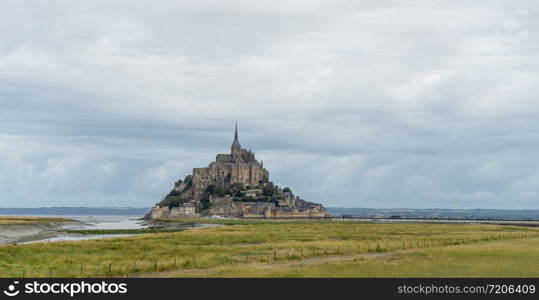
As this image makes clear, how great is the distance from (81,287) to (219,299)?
515 centimetres

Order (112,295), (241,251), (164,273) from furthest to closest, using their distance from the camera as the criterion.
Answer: (241,251)
(164,273)
(112,295)

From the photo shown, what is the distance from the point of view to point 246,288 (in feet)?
83.4

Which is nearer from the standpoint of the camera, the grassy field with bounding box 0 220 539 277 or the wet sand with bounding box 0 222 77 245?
the grassy field with bounding box 0 220 539 277

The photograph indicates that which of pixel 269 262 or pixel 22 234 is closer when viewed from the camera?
pixel 269 262

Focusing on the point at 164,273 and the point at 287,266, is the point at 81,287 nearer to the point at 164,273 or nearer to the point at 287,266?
the point at 164,273

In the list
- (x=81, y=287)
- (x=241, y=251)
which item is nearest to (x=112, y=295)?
(x=81, y=287)

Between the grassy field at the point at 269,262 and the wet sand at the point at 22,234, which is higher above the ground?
the grassy field at the point at 269,262

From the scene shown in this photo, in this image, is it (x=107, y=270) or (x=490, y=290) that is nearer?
(x=490, y=290)

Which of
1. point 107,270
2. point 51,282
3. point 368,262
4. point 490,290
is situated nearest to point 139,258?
point 107,270

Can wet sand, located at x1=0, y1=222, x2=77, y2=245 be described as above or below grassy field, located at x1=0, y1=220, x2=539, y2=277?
below

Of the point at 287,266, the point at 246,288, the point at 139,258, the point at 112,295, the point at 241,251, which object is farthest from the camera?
the point at 241,251

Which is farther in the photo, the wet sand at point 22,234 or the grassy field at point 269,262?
the wet sand at point 22,234

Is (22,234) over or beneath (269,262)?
beneath

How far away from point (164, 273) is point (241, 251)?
1629 cm
